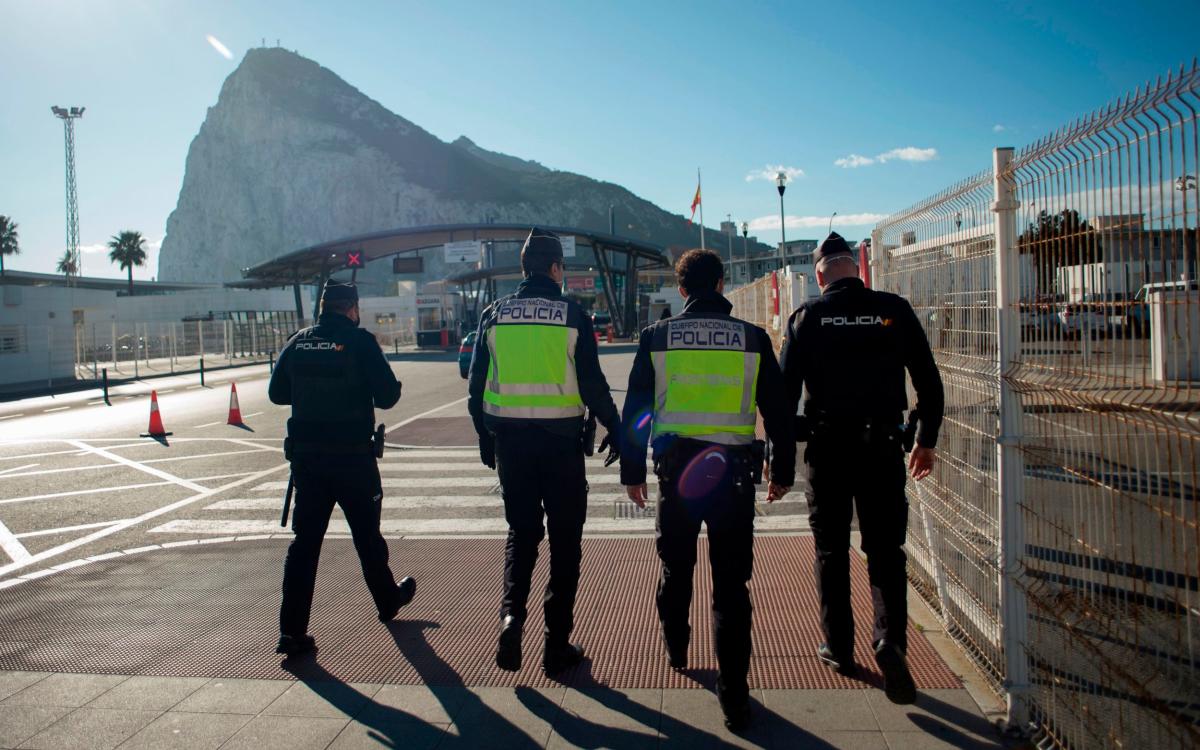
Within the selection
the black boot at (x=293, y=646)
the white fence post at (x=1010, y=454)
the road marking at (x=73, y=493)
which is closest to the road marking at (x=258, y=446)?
the road marking at (x=73, y=493)

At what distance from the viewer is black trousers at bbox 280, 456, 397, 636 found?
4367mm

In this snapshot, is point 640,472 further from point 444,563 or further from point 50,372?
point 50,372

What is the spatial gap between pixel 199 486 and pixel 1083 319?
8871 millimetres

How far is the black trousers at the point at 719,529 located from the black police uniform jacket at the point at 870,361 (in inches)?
19.5

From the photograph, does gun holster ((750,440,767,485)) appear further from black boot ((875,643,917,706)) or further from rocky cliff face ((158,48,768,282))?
rocky cliff face ((158,48,768,282))

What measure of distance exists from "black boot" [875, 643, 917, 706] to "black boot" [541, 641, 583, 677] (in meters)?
1.41

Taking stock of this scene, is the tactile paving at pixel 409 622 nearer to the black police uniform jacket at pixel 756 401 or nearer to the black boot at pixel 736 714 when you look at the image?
the black boot at pixel 736 714

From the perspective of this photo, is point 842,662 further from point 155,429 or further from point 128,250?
point 128,250

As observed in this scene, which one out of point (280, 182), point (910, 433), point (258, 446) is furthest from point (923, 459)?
point (280, 182)

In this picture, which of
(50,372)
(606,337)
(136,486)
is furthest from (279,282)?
(136,486)

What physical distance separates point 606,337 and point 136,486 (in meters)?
41.3

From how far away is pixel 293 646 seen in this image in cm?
430

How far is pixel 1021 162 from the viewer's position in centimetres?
325

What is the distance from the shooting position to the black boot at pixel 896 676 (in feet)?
11.6
